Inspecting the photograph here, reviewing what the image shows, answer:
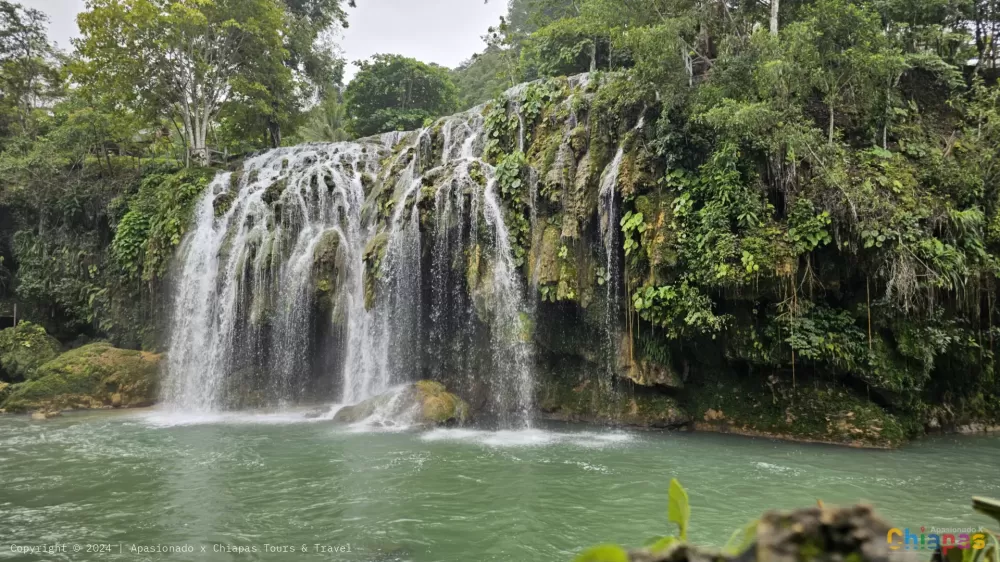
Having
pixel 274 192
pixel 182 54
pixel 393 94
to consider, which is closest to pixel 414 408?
pixel 274 192

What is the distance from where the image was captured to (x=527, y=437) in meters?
11.3

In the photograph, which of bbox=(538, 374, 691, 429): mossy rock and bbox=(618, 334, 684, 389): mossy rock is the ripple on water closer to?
bbox=(538, 374, 691, 429): mossy rock

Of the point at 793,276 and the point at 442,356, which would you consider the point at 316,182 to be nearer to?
the point at 442,356

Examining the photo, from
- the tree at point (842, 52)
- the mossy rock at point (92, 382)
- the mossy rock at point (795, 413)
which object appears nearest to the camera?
the mossy rock at point (795, 413)

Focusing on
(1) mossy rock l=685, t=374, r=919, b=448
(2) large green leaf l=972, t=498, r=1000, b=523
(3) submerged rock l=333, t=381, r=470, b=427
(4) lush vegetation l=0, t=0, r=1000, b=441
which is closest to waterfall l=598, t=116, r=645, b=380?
(4) lush vegetation l=0, t=0, r=1000, b=441

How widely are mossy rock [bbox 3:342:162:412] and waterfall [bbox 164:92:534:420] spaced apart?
74 cm

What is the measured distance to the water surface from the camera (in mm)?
6012

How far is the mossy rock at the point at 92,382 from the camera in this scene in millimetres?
15055

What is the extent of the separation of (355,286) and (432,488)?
8.93 meters

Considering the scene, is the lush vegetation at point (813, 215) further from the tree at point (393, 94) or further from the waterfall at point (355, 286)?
the tree at point (393, 94)

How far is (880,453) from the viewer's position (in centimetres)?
949

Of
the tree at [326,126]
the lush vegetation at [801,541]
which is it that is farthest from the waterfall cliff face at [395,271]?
the tree at [326,126]

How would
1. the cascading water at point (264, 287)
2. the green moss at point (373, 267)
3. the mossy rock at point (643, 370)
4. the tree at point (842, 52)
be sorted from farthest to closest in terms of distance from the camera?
the cascading water at point (264, 287) → the green moss at point (373, 267) → the mossy rock at point (643, 370) → the tree at point (842, 52)

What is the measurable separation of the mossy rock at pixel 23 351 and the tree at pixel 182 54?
826cm
